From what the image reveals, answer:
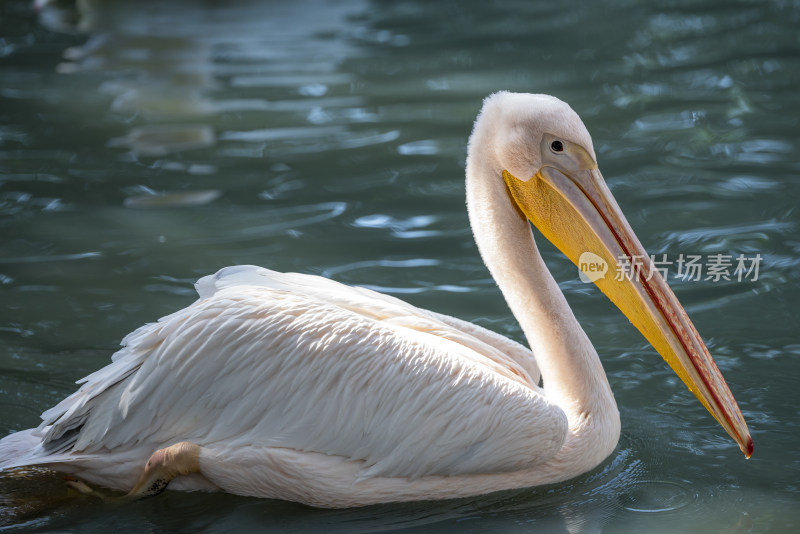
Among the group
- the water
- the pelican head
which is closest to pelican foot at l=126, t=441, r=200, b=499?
the water

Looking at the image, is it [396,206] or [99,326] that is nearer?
[99,326]

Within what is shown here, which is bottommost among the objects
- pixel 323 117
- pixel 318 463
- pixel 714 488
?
pixel 714 488

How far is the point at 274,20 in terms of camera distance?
1058cm

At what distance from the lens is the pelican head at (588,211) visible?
3.20 meters

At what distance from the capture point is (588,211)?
326cm

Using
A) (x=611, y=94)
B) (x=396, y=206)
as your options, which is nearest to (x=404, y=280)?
(x=396, y=206)

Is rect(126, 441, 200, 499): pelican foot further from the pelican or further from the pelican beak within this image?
the pelican beak

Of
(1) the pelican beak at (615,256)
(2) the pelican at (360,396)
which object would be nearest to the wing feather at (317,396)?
(2) the pelican at (360,396)

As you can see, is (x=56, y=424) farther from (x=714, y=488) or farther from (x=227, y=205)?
(x=227, y=205)

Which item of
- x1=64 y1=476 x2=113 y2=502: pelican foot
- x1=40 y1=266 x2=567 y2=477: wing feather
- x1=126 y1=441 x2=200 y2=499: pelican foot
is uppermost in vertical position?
x1=40 y1=266 x2=567 y2=477: wing feather

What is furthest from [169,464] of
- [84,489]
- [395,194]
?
[395,194]

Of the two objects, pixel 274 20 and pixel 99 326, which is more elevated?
pixel 274 20

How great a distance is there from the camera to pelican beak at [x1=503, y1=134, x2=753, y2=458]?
3219 millimetres

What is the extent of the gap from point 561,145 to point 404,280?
1.57 m
